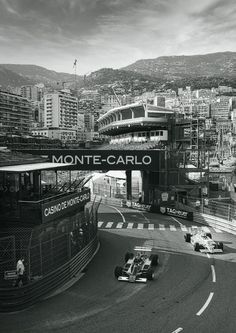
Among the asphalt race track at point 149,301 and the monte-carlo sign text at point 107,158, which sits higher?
the monte-carlo sign text at point 107,158

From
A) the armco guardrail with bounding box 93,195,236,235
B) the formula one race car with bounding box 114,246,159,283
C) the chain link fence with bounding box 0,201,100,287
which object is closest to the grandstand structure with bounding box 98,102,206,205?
the armco guardrail with bounding box 93,195,236,235

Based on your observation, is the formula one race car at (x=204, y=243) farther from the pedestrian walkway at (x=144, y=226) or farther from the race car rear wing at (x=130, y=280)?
the race car rear wing at (x=130, y=280)

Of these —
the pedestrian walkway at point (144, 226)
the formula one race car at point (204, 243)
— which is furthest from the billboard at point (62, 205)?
the formula one race car at point (204, 243)

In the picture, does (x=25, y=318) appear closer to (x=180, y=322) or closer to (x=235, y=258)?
(x=180, y=322)

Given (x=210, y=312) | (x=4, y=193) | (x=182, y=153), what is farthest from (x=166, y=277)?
(x=182, y=153)

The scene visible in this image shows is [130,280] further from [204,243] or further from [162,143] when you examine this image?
[162,143]

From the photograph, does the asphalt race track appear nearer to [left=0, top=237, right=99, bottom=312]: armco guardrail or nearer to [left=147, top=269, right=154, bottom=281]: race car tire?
[left=147, top=269, right=154, bottom=281]: race car tire
